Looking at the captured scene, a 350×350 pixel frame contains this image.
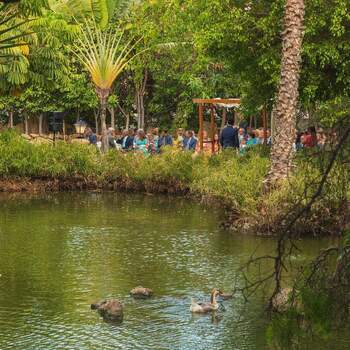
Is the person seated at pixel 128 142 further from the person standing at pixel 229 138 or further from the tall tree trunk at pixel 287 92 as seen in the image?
the tall tree trunk at pixel 287 92

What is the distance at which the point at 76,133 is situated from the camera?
158ft

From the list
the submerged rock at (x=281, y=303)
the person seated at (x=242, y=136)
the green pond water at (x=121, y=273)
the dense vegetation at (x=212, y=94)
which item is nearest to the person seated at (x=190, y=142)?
the dense vegetation at (x=212, y=94)

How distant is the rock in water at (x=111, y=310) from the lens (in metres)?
12.1

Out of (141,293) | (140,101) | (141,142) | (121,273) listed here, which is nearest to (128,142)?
(141,142)

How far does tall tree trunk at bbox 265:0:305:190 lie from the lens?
62.2 ft

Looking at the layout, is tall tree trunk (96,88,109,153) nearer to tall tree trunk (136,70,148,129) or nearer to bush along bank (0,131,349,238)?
bush along bank (0,131,349,238)

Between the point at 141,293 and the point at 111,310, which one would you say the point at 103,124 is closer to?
the point at 141,293

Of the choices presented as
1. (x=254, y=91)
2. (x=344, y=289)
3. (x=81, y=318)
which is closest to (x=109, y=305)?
(x=81, y=318)

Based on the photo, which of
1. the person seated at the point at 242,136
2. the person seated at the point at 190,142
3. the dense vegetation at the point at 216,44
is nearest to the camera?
the dense vegetation at the point at 216,44

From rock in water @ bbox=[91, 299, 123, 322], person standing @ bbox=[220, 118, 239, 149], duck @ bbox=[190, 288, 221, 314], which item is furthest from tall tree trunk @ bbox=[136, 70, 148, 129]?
rock in water @ bbox=[91, 299, 123, 322]

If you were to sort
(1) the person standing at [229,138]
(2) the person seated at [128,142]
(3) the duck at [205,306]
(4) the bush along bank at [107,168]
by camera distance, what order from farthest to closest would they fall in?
1. (2) the person seated at [128,142]
2. (1) the person standing at [229,138]
3. (4) the bush along bank at [107,168]
4. (3) the duck at [205,306]

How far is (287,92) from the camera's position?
19.3 metres

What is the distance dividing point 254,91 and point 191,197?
3726 mm

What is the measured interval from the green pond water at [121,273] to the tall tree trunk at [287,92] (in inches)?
74.4
